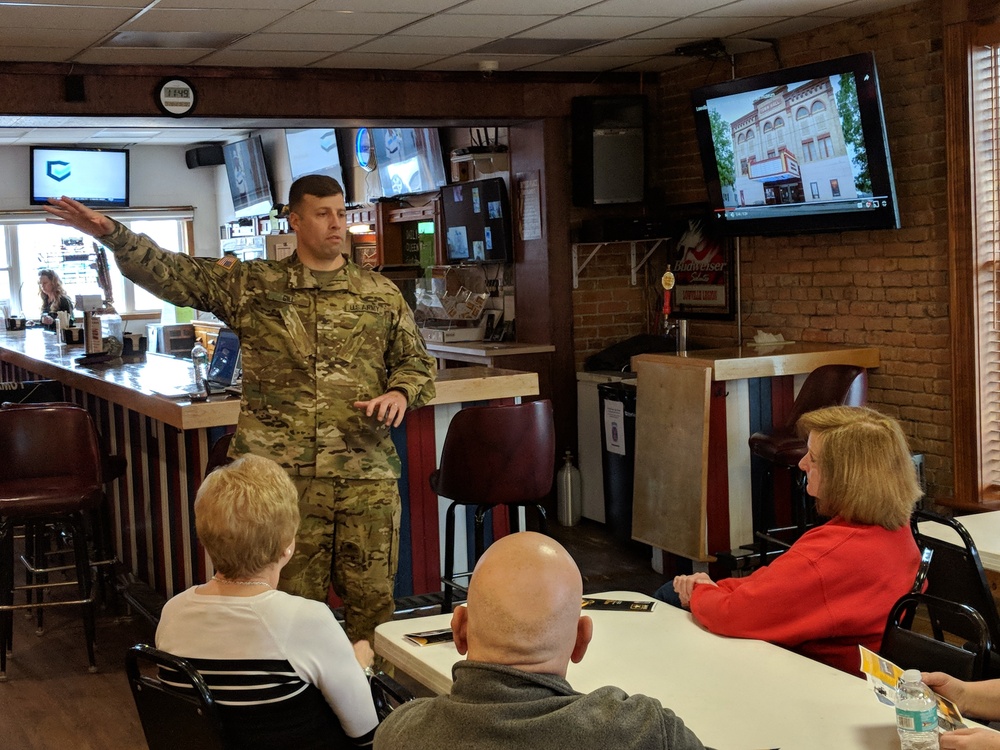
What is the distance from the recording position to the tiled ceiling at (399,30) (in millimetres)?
4887

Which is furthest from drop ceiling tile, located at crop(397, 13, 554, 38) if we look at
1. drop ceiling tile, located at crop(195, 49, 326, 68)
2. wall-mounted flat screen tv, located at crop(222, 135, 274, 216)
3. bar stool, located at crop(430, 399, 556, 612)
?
wall-mounted flat screen tv, located at crop(222, 135, 274, 216)

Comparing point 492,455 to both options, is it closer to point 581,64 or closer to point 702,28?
point 702,28

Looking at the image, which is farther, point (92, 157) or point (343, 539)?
point (92, 157)

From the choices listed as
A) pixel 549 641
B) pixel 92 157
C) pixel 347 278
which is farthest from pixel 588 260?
pixel 92 157

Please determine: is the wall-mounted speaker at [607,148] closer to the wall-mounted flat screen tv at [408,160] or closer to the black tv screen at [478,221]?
the black tv screen at [478,221]

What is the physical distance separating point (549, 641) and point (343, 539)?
2182 mm

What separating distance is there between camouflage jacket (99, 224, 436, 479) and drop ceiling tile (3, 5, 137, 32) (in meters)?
1.82

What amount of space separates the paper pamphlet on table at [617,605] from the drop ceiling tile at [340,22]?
3.30 metres

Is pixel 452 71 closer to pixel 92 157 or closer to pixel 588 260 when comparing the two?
pixel 588 260

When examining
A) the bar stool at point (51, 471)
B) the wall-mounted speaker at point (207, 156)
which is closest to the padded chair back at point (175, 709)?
the bar stool at point (51, 471)

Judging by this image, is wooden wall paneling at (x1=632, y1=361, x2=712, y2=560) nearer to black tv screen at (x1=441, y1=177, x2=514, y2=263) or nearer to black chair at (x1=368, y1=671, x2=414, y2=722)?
black tv screen at (x1=441, y1=177, x2=514, y2=263)

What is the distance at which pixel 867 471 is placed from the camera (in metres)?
2.51

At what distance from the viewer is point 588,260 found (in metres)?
7.00

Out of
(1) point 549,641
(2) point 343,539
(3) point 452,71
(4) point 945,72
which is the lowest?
(2) point 343,539
